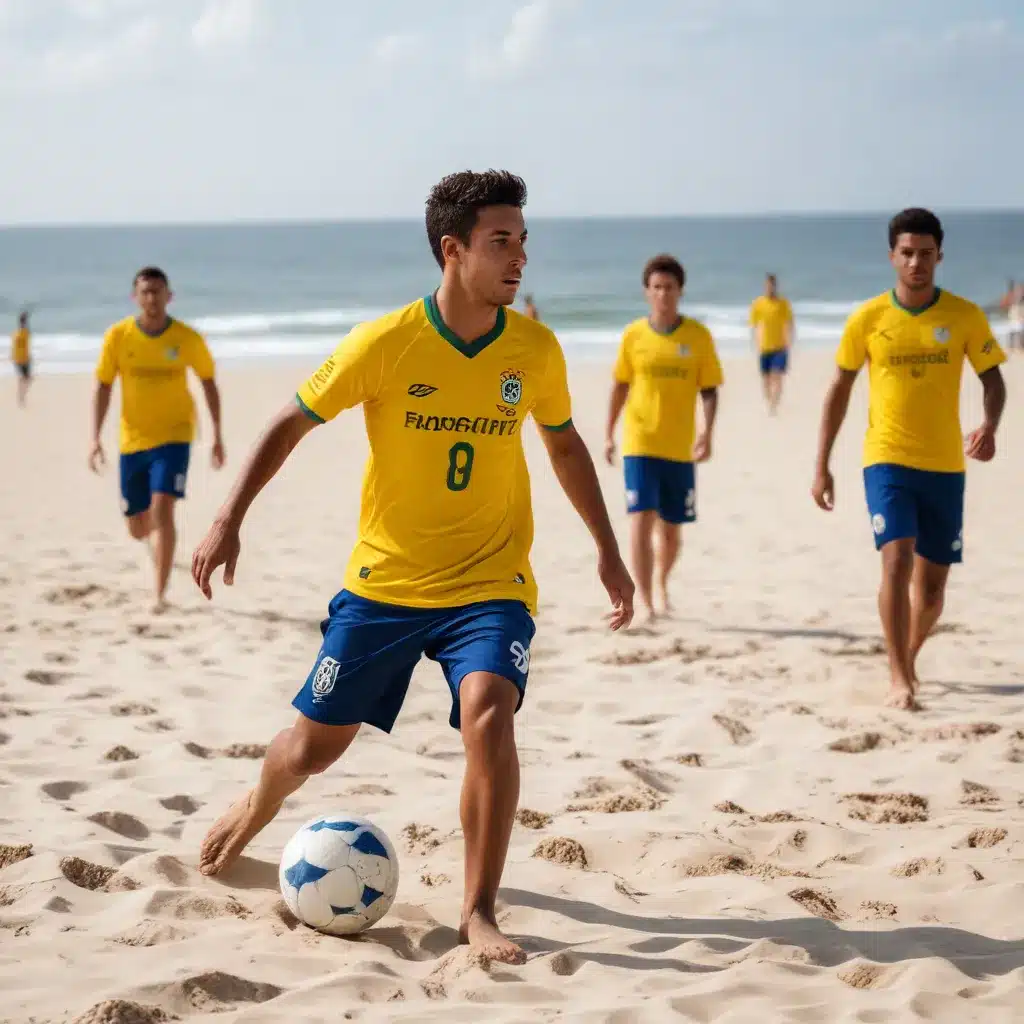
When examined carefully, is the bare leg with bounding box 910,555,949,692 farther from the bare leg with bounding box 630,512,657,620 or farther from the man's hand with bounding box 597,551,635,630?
the man's hand with bounding box 597,551,635,630

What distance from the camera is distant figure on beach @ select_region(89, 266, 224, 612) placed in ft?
27.8

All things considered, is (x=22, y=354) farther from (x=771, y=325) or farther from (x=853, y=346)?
(x=853, y=346)

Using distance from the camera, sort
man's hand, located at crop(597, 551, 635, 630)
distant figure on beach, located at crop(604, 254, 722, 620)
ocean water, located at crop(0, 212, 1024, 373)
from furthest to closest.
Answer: ocean water, located at crop(0, 212, 1024, 373), distant figure on beach, located at crop(604, 254, 722, 620), man's hand, located at crop(597, 551, 635, 630)

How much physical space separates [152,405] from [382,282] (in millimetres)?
65276

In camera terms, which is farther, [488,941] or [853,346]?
[853,346]

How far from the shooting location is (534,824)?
4.83 m

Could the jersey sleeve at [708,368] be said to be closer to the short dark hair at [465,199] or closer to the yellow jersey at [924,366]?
the yellow jersey at [924,366]

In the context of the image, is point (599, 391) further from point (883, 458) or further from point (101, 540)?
point (883, 458)

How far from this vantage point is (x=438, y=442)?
386 centimetres

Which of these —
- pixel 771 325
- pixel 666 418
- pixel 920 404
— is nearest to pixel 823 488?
pixel 920 404

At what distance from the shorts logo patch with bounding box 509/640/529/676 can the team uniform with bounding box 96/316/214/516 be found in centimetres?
515

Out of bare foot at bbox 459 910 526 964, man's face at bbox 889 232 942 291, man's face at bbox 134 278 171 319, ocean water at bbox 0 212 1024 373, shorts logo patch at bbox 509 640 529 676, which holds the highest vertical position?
ocean water at bbox 0 212 1024 373

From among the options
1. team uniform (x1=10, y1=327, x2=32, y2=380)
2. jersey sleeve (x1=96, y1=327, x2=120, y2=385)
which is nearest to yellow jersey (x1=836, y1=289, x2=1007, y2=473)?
jersey sleeve (x1=96, y1=327, x2=120, y2=385)

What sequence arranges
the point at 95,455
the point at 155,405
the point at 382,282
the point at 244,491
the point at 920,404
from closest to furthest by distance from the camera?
the point at 244,491, the point at 920,404, the point at 155,405, the point at 95,455, the point at 382,282
